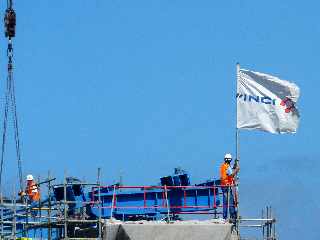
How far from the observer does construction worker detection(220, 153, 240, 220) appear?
51438 mm

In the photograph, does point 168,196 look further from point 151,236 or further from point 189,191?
point 151,236

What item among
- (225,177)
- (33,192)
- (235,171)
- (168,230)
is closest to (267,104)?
(235,171)

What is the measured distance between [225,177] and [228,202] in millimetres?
1262

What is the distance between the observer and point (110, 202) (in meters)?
53.4

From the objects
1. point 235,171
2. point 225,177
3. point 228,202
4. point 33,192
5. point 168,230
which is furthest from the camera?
point 33,192

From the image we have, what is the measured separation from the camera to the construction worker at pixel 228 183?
51.4 metres

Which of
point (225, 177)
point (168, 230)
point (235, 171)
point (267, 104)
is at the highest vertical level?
point (267, 104)

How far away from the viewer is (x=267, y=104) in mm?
53844

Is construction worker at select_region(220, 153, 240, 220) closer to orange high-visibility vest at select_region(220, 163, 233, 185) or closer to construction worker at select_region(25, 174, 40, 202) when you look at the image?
orange high-visibility vest at select_region(220, 163, 233, 185)

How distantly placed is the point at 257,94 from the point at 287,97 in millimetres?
1355

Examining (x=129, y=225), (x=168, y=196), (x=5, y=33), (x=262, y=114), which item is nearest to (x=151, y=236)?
(x=129, y=225)

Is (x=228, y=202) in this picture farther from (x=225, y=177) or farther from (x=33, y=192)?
(x=33, y=192)

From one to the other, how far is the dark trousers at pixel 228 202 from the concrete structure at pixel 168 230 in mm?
1178

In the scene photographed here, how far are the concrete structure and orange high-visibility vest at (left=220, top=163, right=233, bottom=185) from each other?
2.35 metres
